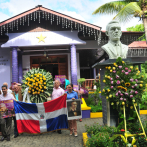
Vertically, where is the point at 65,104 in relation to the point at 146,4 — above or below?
below

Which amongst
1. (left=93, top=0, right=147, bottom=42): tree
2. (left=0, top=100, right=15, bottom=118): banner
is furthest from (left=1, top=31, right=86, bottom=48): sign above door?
(left=0, top=100, right=15, bottom=118): banner

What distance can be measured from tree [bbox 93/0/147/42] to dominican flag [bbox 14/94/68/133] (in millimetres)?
8267

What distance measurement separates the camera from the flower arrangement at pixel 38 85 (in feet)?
16.4

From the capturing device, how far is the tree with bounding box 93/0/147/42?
34.7ft

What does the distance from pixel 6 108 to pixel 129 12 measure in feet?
31.6

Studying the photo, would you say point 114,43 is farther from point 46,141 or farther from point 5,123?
point 5,123

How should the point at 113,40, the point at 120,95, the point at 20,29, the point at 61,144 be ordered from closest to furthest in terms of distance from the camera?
the point at 120,95
the point at 61,144
the point at 113,40
the point at 20,29

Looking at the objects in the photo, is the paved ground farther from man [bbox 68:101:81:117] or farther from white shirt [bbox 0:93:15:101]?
white shirt [bbox 0:93:15:101]

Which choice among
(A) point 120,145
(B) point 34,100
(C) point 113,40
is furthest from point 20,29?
(A) point 120,145

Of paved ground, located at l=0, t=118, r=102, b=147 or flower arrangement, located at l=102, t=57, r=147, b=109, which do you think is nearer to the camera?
flower arrangement, located at l=102, t=57, r=147, b=109

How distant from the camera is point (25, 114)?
505cm

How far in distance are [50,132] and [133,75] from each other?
135 inches

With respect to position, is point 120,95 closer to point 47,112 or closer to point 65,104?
point 65,104

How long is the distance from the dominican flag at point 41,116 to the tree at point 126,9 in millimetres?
8267
